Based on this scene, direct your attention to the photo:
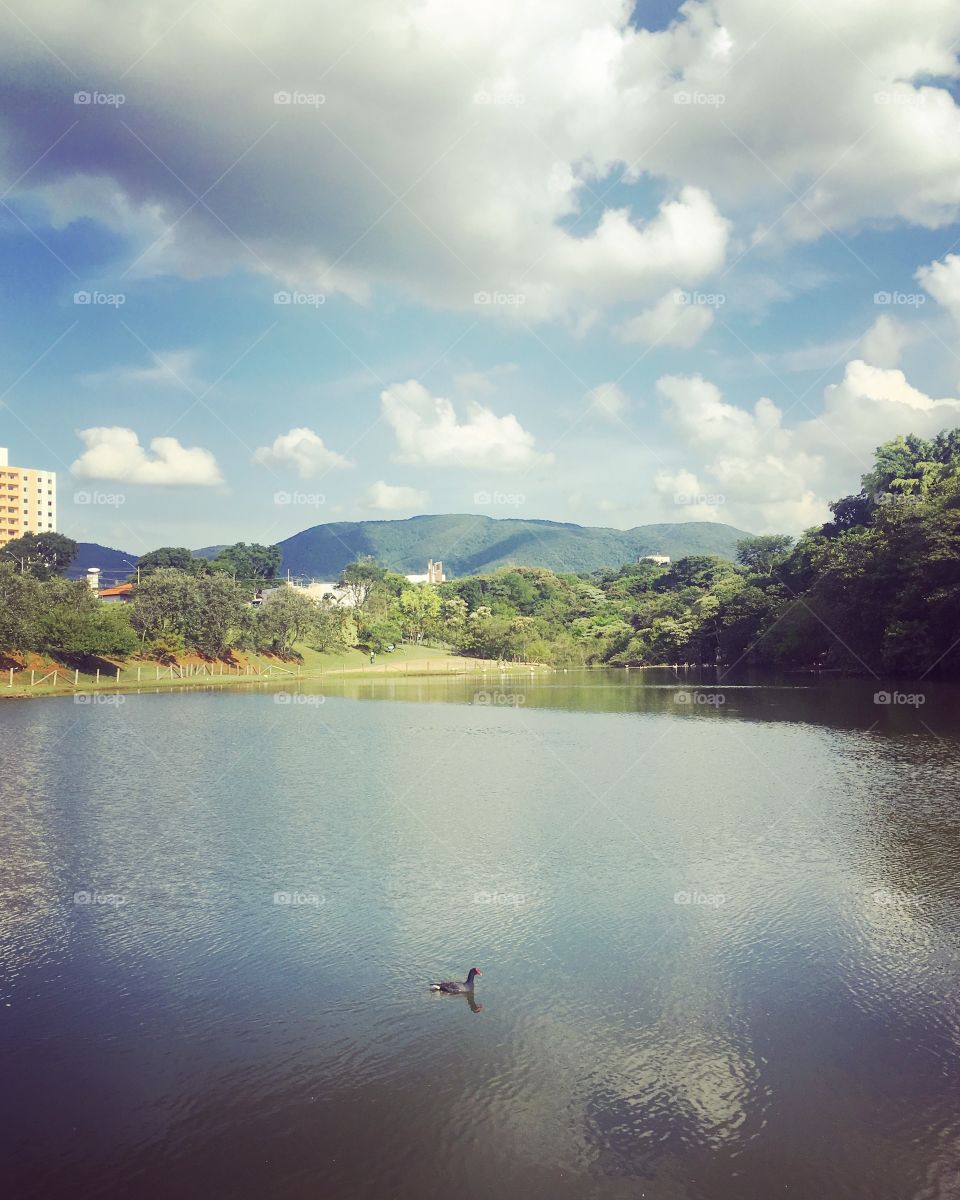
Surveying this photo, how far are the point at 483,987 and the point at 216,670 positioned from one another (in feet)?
261

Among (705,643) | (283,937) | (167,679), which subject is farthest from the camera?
(705,643)

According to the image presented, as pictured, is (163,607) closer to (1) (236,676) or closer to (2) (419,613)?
(1) (236,676)

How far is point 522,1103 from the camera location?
9.98 m

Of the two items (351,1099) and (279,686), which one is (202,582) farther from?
(351,1099)

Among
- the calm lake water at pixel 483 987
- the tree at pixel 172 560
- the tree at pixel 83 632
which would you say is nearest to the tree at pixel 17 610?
the tree at pixel 83 632

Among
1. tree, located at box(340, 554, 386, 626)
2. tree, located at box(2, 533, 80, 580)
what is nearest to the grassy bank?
tree, located at box(340, 554, 386, 626)

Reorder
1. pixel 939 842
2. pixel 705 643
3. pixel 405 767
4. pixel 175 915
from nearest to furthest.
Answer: pixel 175 915 < pixel 939 842 < pixel 405 767 < pixel 705 643

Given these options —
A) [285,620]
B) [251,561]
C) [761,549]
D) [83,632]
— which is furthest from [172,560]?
[761,549]

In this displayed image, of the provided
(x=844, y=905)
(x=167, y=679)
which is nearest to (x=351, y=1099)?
(x=844, y=905)

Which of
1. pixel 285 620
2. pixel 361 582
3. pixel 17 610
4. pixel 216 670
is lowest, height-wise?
pixel 216 670

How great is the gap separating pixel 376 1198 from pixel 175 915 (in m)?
8.86

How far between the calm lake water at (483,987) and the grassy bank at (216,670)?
128 feet

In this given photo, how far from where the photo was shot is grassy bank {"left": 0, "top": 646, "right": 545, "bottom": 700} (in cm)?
6506

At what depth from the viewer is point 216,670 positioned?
290ft
